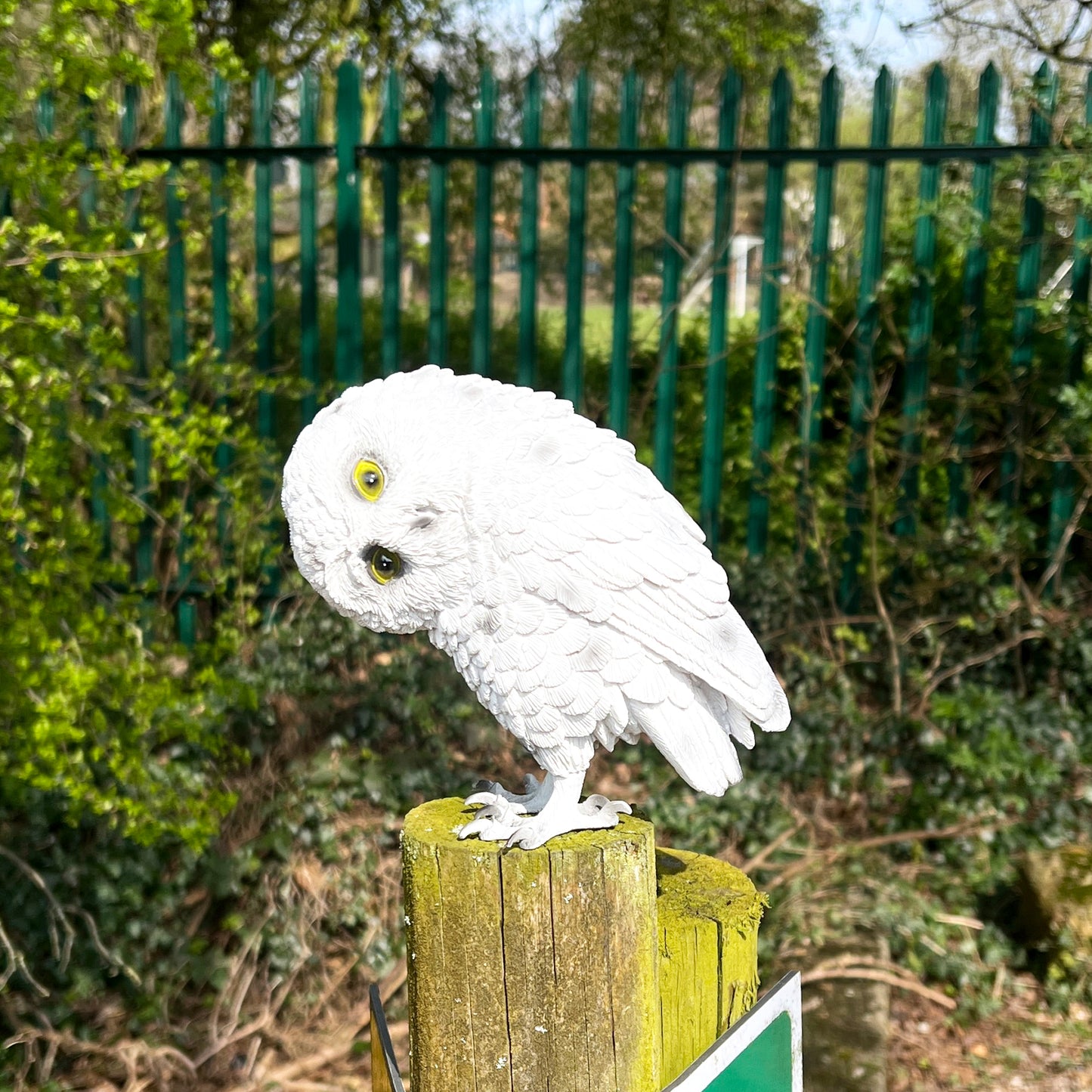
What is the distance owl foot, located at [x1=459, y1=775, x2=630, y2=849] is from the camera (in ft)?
5.16

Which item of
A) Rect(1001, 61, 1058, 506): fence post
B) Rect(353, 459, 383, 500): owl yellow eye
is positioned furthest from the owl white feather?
Rect(1001, 61, 1058, 506): fence post

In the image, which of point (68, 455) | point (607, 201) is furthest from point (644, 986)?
point (607, 201)

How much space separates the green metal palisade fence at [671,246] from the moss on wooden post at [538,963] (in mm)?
2815

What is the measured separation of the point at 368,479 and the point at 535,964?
2.35 feet

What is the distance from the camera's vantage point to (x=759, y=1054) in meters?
1.43

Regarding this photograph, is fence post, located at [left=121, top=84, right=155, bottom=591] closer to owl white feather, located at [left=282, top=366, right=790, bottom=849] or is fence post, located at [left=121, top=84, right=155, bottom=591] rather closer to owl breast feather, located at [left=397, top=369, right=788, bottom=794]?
owl white feather, located at [left=282, top=366, right=790, bottom=849]

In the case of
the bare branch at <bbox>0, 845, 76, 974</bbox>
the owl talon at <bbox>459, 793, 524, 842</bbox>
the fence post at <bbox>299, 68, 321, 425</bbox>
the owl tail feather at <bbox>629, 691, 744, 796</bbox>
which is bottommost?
the bare branch at <bbox>0, 845, 76, 974</bbox>

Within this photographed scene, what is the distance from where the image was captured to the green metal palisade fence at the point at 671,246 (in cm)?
406

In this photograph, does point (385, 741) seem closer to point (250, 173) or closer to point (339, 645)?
point (339, 645)

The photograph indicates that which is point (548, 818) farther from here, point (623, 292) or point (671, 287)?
point (671, 287)

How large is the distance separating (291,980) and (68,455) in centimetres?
188

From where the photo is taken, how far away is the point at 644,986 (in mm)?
1554

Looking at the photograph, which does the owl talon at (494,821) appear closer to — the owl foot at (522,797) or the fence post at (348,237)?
the owl foot at (522,797)

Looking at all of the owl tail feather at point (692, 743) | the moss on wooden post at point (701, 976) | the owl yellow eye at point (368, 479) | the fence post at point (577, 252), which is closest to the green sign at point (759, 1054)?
the moss on wooden post at point (701, 976)
